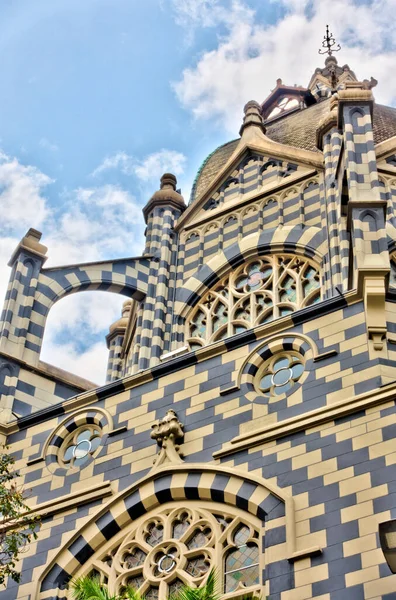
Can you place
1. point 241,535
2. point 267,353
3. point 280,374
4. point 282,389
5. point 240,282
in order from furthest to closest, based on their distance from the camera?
point 240,282, point 267,353, point 280,374, point 282,389, point 241,535

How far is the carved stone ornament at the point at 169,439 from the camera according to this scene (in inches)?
753

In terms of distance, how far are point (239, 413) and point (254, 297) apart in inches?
256

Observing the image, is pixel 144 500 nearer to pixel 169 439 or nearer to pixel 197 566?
pixel 169 439

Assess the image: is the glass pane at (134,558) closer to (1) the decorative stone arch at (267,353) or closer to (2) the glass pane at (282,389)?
(1) the decorative stone arch at (267,353)

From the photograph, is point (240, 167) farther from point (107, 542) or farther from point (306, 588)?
point (306, 588)

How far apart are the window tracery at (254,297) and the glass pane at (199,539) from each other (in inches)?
283

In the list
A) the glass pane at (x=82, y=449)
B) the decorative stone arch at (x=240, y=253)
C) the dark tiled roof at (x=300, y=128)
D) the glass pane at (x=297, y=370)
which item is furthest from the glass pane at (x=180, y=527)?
the dark tiled roof at (x=300, y=128)

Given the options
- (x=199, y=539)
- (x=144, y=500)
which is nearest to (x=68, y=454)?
(x=144, y=500)

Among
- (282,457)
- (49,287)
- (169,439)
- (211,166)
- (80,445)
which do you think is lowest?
(282,457)

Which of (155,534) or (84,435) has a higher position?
(84,435)

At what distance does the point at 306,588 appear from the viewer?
1620 cm

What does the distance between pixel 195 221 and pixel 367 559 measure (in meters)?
13.1

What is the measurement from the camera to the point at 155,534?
18625 millimetres

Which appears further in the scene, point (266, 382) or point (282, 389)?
point (266, 382)
